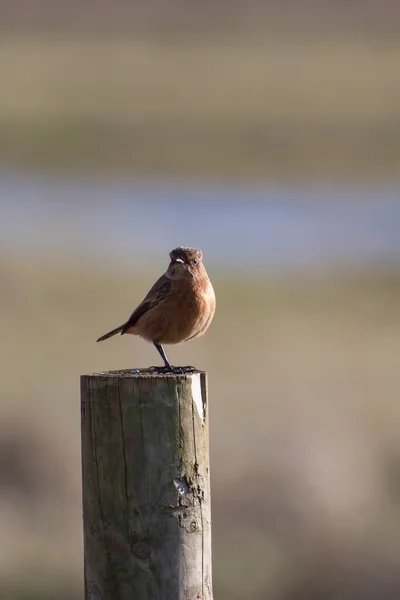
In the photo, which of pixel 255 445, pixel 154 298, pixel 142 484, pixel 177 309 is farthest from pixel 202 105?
pixel 142 484

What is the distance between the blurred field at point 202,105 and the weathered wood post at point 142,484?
94.0 feet

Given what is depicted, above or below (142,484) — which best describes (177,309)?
above

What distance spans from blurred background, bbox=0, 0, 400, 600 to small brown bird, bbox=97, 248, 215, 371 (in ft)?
9.67

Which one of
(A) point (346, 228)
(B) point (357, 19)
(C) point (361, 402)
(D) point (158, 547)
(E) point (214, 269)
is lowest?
(D) point (158, 547)

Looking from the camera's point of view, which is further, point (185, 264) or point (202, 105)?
→ point (202, 105)

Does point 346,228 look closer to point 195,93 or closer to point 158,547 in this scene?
point 195,93

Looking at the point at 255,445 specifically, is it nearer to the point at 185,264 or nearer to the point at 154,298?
the point at 185,264

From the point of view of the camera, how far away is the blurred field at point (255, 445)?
399 inches

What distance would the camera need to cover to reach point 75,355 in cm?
1548

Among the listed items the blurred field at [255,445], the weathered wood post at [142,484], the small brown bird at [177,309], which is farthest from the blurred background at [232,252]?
the weathered wood post at [142,484]

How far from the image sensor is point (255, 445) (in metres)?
11.9

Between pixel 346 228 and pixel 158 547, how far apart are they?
908 inches

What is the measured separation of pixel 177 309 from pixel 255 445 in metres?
4.65

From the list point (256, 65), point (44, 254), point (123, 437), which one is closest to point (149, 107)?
point (256, 65)
